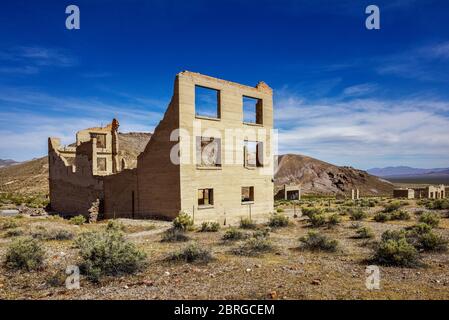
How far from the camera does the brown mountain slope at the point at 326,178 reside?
79.6 metres

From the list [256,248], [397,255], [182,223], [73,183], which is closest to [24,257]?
[256,248]

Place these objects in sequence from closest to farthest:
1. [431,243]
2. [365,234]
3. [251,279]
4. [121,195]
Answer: [251,279]
[431,243]
[365,234]
[121,195]

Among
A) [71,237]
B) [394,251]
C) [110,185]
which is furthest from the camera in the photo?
[110,185]

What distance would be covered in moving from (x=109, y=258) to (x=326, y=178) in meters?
82.3

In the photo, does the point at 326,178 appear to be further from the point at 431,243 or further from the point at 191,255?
the point at 191,255

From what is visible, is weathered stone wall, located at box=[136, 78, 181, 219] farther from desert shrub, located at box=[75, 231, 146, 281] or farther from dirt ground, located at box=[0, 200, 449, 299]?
desert shrub, located at box=[75, 231, 146, 281]

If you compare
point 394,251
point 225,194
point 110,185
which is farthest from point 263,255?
point 110,185

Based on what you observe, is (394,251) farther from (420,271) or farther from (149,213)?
(149,213)

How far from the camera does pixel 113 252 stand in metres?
8.39

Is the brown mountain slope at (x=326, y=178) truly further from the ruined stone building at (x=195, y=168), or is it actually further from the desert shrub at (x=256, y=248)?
the desert shrub at (x=256, y=248)

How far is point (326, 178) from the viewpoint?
84.8 metres

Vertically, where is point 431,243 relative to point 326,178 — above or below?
below

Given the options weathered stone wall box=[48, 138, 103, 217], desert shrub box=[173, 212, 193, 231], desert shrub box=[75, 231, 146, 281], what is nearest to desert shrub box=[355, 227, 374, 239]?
desert shrub box=[173, 212, 193, 231]
